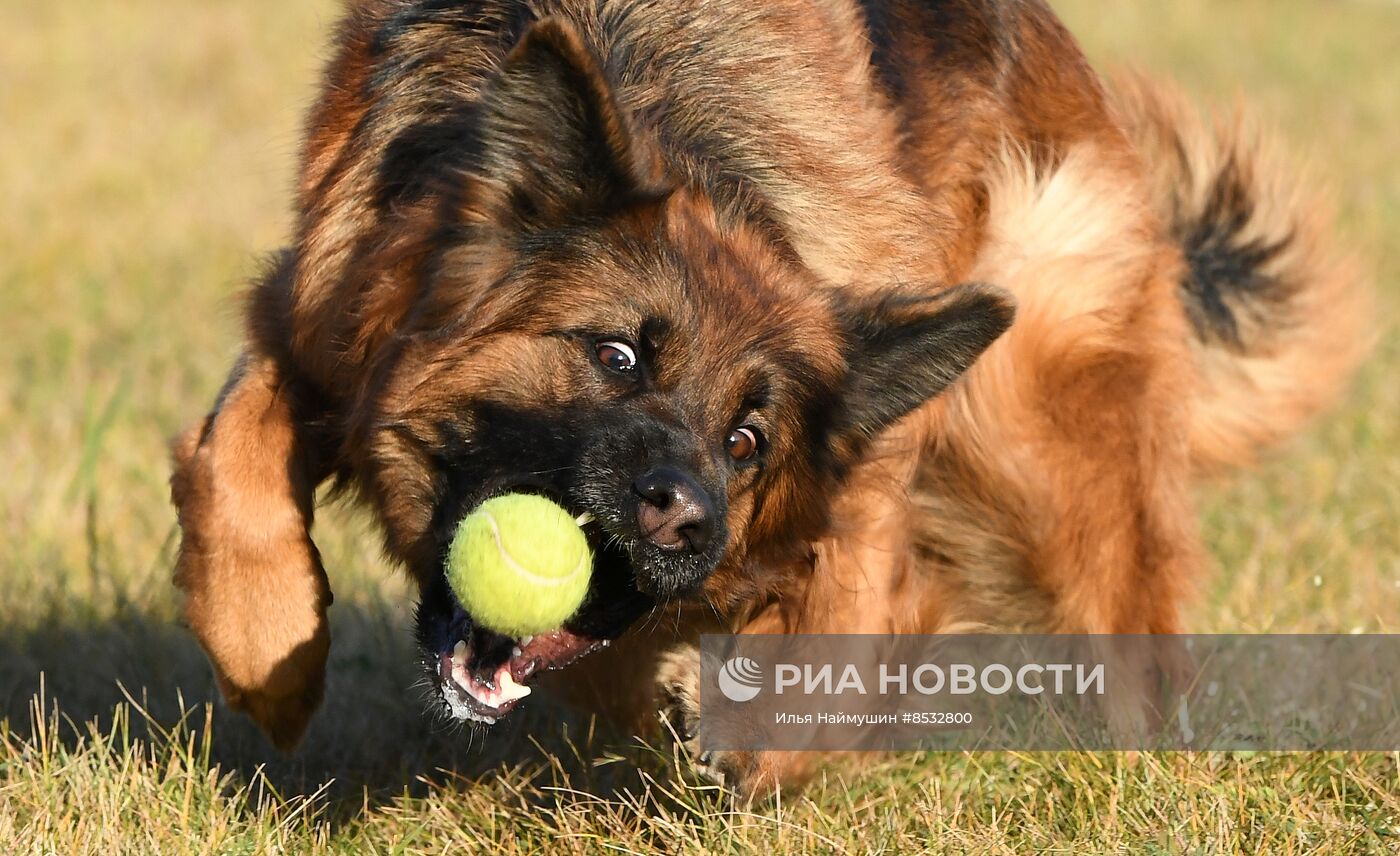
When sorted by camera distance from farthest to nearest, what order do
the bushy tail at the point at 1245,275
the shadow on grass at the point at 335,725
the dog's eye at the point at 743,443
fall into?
the bushy tail at the point at 1245,275 < the shadow on grass at the point at 335,725 < the dog's eye at the point at 743,443

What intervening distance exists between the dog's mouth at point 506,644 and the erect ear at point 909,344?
749 mm

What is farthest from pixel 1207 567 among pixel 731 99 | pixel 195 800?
pixel 195 800

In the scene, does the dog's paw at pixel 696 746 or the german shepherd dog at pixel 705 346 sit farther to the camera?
the dog's paw at pixel 696 746

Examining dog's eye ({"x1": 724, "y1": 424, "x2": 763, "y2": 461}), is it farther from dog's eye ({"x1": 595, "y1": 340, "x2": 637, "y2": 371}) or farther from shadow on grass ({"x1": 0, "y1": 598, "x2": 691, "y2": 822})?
shadow on grass ({"x1": 0, "y1": 598, "x2": 691, "y2": 822})

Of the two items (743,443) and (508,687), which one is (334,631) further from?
(743,443)

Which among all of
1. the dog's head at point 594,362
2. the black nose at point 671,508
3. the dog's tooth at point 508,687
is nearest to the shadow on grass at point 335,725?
the dog's tooth at point 508,687

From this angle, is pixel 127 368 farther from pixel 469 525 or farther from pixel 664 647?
pixel 469 525

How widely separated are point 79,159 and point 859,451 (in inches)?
321

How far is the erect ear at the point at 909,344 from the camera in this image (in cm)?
381

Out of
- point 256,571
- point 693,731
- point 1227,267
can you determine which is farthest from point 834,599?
point 1227,267

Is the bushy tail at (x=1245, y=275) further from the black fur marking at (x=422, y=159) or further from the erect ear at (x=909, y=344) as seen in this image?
the black fur marking at (x=422, y=159)

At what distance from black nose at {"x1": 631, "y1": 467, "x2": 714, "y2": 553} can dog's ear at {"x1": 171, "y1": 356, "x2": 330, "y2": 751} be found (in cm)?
99

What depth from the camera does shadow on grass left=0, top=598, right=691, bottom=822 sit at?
14.3 ft

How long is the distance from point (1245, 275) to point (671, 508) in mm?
3330
